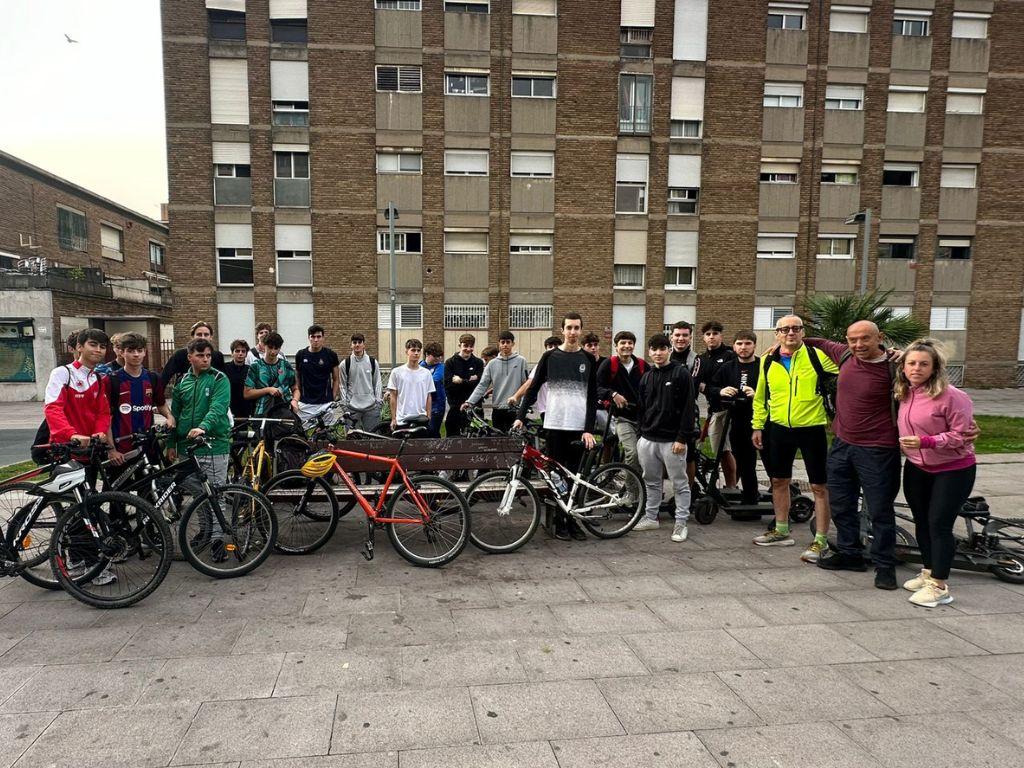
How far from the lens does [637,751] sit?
8.53 feet

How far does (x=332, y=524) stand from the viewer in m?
5.18

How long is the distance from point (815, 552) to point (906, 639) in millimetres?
1400

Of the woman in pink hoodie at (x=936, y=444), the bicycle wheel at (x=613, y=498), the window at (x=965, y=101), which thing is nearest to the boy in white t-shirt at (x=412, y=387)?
the bicycle wheel at (x=613, y=498)

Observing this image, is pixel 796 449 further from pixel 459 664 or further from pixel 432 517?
pixel 459 664

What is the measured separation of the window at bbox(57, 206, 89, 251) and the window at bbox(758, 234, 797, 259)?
120 ft

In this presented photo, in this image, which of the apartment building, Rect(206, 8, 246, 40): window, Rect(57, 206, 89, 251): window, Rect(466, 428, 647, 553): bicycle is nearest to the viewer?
Rect(466, 428, 647, 553): bicycle

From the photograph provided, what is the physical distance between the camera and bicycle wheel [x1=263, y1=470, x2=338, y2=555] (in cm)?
516

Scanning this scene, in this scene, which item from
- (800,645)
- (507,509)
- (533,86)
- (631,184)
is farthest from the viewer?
(631,184)

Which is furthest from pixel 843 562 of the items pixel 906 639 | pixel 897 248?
pixel 897 248

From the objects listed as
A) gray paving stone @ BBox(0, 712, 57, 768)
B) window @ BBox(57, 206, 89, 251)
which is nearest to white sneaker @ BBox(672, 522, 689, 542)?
gray paving stone @ BBox(0, 712, 57, 768)

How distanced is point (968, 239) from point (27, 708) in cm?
3086

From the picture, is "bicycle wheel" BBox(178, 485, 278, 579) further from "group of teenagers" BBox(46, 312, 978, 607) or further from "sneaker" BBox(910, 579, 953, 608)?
"sneaker" BBox(910, 579, 953, 608)

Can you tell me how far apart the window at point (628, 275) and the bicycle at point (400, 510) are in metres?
19.3

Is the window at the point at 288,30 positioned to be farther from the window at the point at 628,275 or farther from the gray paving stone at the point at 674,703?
the gray paving stone at the point at 674,703
